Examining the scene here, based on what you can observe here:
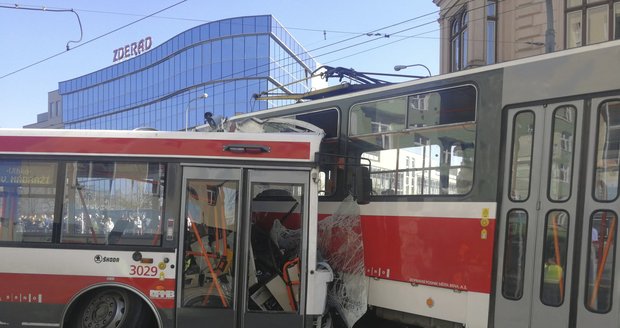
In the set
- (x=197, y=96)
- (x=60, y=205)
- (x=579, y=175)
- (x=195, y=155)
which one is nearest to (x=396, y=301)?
(x=579, y=175)

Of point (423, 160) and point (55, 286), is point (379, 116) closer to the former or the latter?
point (423, 160)

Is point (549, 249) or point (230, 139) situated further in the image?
point (230, 139)

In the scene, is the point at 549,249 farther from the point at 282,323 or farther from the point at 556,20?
the point at 556,20

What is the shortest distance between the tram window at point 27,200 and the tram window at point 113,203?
215 mm

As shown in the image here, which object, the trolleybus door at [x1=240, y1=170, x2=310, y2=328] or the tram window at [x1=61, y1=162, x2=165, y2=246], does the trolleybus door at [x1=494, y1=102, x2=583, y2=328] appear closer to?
the trolleybus door at [x1=240, y1=170, x2=310, y2=328]

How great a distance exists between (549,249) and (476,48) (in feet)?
48.7

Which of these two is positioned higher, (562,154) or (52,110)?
(52,110)

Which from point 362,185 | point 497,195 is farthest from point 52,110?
point 497,195

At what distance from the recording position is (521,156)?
518 centimetres

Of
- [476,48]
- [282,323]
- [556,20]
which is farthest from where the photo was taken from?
[476,48]

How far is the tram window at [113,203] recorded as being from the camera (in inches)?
238

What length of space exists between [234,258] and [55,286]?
81.2 inches

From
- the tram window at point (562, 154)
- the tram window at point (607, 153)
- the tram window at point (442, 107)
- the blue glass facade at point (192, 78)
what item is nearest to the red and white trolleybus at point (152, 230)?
the tram window at point (442, 107)

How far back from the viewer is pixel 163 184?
608 centimetres
